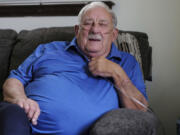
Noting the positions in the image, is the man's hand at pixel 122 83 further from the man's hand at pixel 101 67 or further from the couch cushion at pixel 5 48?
the couch cushion at pixel 5 48

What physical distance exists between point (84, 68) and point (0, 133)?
60 cm

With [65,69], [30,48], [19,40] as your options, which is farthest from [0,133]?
[19,40]

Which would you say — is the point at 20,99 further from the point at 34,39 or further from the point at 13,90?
the point at 34,39

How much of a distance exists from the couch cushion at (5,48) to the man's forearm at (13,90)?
48 cm

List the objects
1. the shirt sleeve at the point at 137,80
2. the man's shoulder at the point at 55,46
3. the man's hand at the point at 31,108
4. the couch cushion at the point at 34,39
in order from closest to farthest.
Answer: the man's hand at the point at 31,108 < the shirt sleeve at the point at 137,80 < the man's shoulder at the point at 55,46 < the couch cushion at the point at 34,39

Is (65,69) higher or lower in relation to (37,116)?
higher

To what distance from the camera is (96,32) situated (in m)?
1.39

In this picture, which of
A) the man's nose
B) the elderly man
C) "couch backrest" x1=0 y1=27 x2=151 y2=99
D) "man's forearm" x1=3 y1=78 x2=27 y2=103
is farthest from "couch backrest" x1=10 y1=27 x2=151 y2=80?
"man's forearm" x1=3 y1=78 x2=27 y2=103

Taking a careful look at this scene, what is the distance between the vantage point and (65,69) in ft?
4.39

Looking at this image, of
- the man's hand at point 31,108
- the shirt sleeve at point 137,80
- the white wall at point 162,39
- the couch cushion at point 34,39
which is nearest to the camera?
the man's hand at point 31,108

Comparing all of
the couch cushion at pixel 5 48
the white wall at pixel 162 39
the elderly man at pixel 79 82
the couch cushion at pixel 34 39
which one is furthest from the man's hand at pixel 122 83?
the couch cushion at pixel 5 48

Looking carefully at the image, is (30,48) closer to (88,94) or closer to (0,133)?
(88,94)

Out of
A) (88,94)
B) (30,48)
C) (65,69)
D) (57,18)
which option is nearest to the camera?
(88,94)

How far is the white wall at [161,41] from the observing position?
1.85m
